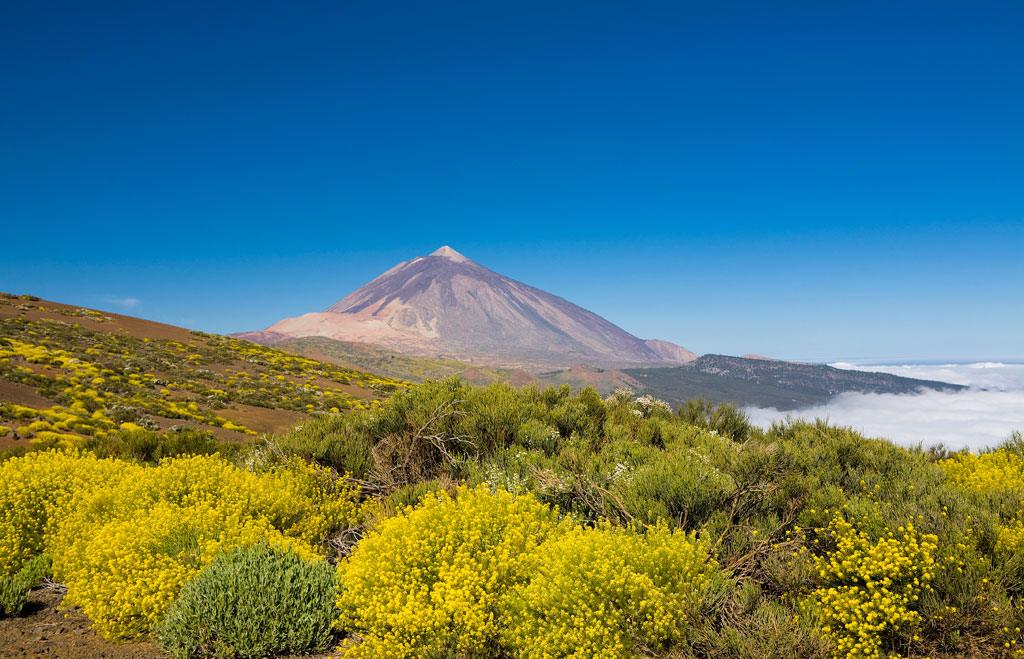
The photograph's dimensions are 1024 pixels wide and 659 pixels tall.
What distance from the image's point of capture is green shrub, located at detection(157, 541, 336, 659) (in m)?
4.89

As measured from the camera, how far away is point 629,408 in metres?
11.0

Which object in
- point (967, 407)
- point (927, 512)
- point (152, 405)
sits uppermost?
point (927, 512)

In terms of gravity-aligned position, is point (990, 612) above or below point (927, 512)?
below

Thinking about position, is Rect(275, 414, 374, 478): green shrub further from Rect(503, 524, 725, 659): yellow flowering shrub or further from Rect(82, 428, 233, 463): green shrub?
Rect(503, 524, 725, 659): yellow flowering shrub

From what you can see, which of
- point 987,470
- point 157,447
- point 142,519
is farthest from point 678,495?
point 157,447

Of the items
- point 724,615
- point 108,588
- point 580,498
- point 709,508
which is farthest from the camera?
point 580,498

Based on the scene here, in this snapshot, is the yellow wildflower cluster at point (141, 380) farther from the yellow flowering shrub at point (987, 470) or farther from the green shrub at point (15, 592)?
the yellow flowering shrub at point (987, 470)

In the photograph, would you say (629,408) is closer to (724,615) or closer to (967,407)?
(724,615)

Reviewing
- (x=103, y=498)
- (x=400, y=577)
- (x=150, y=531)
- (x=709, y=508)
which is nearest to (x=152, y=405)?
(x=103, y=498)

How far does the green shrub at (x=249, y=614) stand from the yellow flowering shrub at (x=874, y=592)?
14.9 feet

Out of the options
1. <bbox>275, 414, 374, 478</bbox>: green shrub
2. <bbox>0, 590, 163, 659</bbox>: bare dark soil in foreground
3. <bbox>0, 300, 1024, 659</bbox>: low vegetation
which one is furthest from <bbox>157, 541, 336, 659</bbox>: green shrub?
<bbox>275, 414, 374, 478</bbox>: green shrub

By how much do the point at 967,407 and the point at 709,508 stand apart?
230441mm

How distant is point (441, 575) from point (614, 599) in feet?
4.90

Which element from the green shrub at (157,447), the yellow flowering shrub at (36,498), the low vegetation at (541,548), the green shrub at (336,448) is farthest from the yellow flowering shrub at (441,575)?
the green shrub at (157,447)
